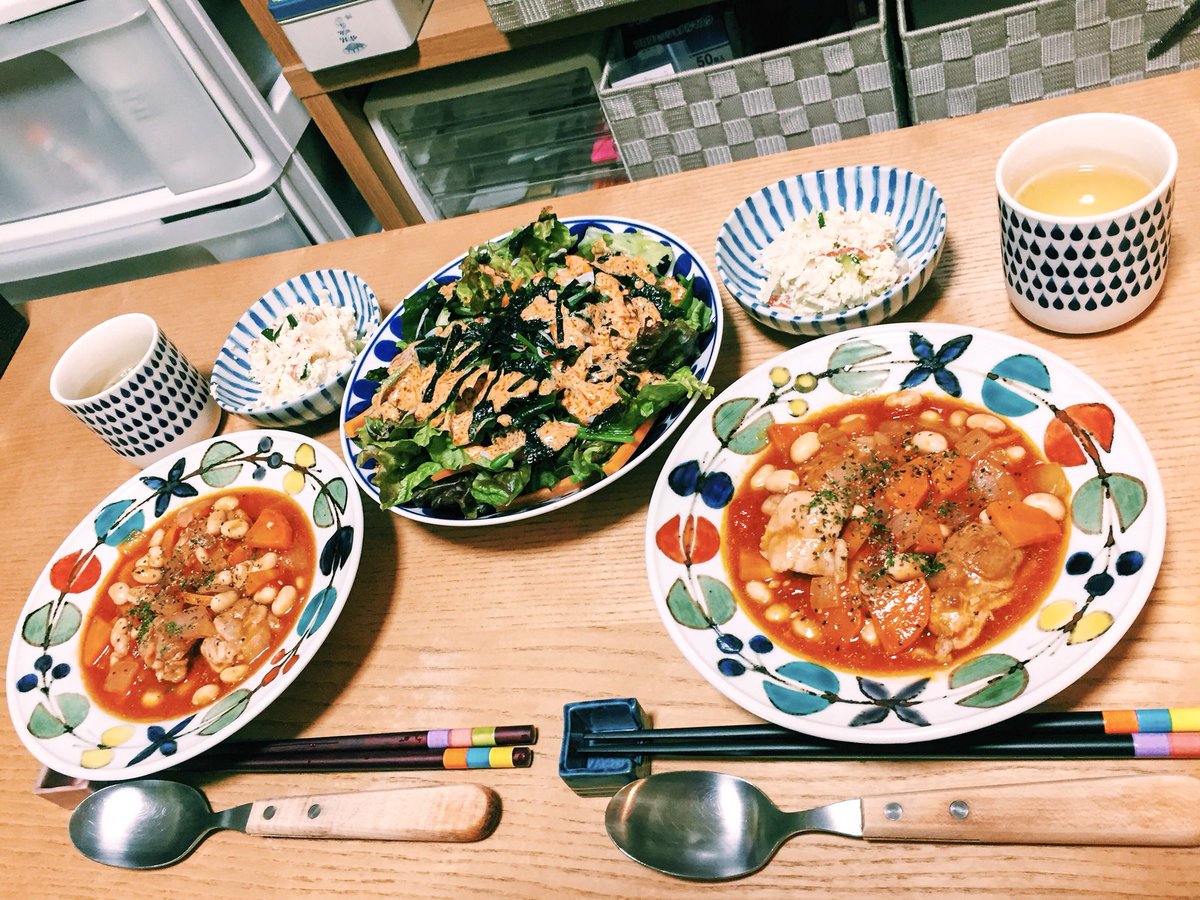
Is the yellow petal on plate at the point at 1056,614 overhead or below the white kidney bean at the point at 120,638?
below

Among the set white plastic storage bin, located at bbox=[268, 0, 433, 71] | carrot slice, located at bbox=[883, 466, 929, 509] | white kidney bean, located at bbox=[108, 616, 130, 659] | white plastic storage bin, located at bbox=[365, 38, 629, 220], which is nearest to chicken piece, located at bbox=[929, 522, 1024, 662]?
carrot slice, located at bbox=[883, 466, 929, 509]

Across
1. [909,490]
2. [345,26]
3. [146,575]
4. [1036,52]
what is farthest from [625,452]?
[345,26]

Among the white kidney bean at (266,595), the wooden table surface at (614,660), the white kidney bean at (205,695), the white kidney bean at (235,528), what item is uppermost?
the white kidney bean at (235,528)

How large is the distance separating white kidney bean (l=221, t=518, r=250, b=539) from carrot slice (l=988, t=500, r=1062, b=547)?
1416 mm

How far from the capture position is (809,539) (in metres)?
1.35

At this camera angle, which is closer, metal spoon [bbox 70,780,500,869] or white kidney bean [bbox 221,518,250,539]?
metal spoon [bbox 70,780,500,869]

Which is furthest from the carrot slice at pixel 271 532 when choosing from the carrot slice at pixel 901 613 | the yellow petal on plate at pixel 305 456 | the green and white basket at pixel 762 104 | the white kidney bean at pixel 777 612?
the green and white basket at pixel 762 104

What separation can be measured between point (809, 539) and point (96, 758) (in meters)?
1.28

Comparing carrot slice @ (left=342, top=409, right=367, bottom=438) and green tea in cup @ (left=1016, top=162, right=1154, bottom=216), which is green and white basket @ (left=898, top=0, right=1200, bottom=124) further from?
carrot slice @ (left=342, top=409, right=367, bottom=438)

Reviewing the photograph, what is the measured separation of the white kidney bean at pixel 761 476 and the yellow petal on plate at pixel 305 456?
2.97ft

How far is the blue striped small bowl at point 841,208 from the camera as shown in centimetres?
159

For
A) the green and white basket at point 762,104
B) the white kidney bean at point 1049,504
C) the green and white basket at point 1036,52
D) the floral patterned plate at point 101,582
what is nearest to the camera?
the white kidney bean at point 1049,504

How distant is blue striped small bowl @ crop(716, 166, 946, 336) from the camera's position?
5.21ft

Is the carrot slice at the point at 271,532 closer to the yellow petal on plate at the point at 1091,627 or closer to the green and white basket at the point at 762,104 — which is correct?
the yellow petal on plate at the point at 1091,627
